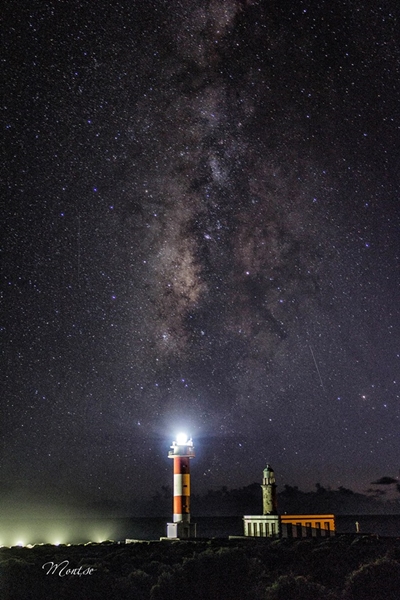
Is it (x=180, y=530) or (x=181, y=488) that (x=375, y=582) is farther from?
(x=181, y=488)

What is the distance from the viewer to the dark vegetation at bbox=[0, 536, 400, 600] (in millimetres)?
14117

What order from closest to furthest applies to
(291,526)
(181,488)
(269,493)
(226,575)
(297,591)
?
1. (297,591)
2. (226,575)
3. (291,526)
4. (269,493)
5. (181,488)

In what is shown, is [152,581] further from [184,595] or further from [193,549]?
[193,549]

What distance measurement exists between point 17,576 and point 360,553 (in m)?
10.3

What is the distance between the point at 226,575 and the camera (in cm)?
1597

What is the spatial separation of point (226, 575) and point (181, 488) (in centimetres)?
1774

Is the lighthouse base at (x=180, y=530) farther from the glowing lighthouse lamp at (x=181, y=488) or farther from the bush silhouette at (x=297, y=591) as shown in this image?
the bush silhouette at (x=297, y=591)

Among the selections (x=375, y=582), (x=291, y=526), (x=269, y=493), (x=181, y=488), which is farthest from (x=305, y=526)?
(x=375, y=582)

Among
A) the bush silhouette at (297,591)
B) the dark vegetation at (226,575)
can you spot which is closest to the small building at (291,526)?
the dark vegetation at (226,575)

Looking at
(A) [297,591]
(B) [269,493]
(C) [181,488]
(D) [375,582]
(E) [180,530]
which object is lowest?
(A) [297,591]

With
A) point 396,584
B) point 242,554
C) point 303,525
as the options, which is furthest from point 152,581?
point 303,525

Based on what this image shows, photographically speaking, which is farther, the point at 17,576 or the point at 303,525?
the point at 303,525

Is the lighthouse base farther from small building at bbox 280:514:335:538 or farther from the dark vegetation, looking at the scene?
the dark vegetation

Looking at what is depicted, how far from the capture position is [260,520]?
28.0m
